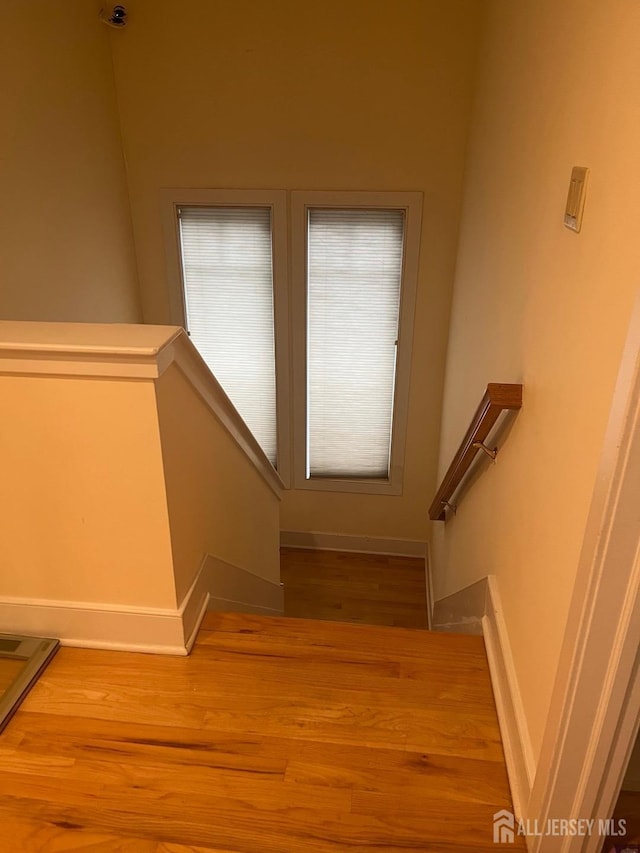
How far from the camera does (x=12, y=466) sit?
156 centimetres

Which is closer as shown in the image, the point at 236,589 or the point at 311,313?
the point at 236,589

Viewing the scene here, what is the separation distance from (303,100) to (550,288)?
2.44m

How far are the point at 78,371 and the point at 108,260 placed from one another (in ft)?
7.07

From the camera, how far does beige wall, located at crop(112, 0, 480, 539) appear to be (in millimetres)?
3109

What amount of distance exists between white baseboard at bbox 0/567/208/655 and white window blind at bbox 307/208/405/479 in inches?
94.4

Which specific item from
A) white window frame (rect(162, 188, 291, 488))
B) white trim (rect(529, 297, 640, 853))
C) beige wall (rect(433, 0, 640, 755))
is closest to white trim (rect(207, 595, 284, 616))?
beige wall (rect(433, 0, 640, 755))

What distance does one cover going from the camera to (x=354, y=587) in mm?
4098

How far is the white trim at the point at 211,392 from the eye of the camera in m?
1.61

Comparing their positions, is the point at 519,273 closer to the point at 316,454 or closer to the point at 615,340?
the point at 615,340

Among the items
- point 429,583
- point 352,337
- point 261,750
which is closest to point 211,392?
Answer: point 261,750

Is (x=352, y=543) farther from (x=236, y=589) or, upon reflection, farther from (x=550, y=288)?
(x=550, y=288)

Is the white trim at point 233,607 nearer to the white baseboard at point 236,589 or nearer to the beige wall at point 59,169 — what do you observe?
the white baseboard at point 236,589

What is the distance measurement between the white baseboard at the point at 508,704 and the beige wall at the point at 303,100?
2.32m

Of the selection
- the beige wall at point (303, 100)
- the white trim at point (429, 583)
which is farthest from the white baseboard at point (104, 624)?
the beige wall at point (303, 100)
